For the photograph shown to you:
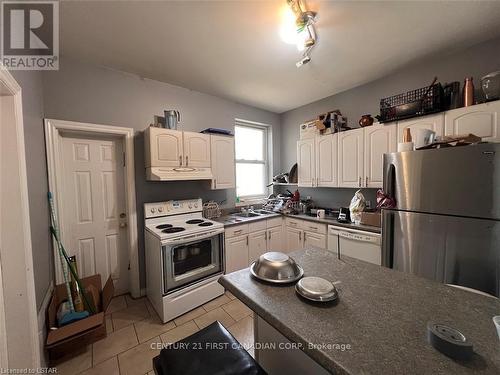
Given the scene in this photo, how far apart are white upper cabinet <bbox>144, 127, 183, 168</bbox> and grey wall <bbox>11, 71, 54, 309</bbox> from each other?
89 cm

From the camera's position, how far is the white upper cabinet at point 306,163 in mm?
3141

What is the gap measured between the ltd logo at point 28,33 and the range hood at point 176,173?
48.4 inches

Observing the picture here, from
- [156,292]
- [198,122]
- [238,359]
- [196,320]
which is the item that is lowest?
[196,320]

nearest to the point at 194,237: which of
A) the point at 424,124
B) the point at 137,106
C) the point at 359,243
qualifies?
the point at 137,106

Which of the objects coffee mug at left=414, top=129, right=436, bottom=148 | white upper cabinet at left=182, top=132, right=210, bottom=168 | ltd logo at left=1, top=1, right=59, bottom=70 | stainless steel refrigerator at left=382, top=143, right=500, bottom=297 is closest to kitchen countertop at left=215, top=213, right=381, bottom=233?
stainless steel refrigerator at left=382, top=143, right=500, bottom=297

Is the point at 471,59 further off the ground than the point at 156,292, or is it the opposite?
the point at 471,59

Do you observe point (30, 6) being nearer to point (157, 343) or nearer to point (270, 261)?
point (270, 261)

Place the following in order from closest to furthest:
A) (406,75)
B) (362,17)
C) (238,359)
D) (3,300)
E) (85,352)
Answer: (238,359) → (3,300) → (362,17) → (85,352) → (406,75)

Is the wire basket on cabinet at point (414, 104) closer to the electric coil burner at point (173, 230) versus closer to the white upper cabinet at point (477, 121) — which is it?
the white upper cabinet at point (477, 121)

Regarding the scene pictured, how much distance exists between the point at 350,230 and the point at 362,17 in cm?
206

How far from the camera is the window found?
365 centimetres

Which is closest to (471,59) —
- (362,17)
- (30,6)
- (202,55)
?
(362,17)

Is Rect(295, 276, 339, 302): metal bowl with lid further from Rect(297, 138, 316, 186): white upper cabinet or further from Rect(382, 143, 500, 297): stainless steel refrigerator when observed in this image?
Rect(297, 138, 316, 186): white upper cabinet

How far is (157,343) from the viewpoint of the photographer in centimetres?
180
